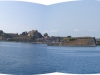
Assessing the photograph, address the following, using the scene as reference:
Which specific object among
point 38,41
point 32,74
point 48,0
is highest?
point 48,0

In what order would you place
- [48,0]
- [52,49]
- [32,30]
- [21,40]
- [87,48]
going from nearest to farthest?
[48,0], [32,30], [21,40], [52,49], [87,48]

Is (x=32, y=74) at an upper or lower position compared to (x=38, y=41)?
lower

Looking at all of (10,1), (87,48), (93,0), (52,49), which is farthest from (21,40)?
(87,48)

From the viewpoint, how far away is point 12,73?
6297 millimetres

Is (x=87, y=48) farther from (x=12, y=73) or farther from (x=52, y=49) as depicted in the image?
(x=12, y=73)

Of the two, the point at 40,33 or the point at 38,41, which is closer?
the point at 40,33

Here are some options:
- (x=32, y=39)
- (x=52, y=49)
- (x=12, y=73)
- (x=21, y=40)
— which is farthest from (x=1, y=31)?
(x=52, y=49)

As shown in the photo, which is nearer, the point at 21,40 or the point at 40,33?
the point at 40,33

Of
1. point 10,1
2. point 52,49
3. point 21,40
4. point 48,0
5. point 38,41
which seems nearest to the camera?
point 48,0

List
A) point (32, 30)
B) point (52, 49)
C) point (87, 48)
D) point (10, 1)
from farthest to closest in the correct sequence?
point (87, 48) < point (52, 49) < point (32, 30) < point (10, 1)

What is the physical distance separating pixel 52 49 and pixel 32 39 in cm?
464

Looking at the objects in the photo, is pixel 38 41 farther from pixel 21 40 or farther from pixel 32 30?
pixel 32 30

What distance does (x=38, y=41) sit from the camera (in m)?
11.1

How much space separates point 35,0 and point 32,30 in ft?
10.1
